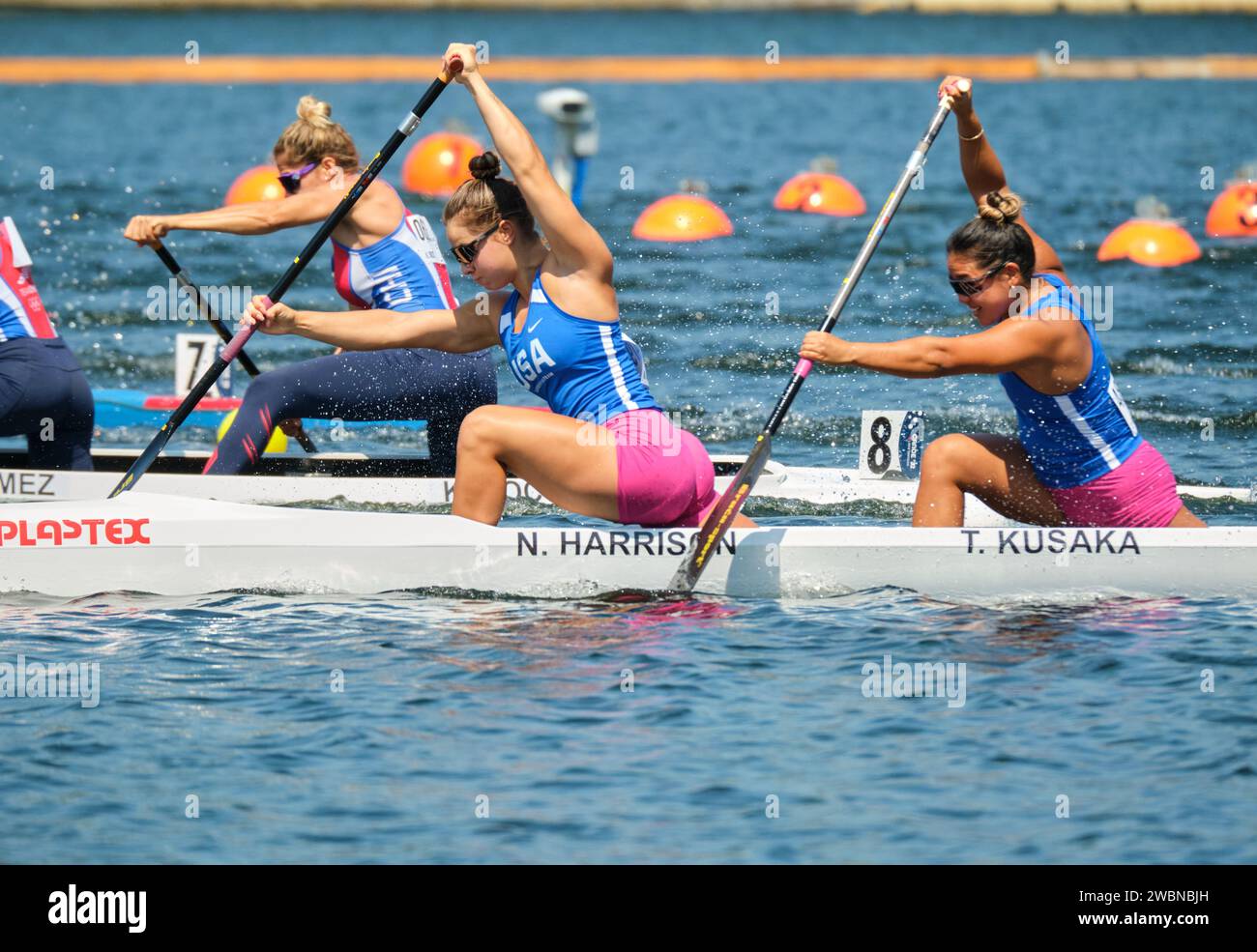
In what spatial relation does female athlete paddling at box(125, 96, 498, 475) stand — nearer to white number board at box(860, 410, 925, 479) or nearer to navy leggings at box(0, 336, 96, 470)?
navy leggings at box(0, 336, 96, 470)

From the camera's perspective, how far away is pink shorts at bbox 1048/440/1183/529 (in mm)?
7203

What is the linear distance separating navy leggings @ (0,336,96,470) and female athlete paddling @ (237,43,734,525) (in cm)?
254

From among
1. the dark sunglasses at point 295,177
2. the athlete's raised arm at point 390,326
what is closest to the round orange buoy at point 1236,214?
the dark sunglasses at point 295,177

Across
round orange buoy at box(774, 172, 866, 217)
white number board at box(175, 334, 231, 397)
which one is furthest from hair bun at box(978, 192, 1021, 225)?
round orange buoy at box(774, 172, 866, 217)

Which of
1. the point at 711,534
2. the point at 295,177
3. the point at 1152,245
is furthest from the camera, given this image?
the point at 1152,245

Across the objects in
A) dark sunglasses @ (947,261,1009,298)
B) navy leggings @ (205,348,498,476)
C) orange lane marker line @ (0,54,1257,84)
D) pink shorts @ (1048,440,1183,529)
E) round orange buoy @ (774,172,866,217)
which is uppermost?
orange lane marker line @ (0,54,1257,84)

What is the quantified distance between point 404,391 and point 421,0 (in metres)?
62.5

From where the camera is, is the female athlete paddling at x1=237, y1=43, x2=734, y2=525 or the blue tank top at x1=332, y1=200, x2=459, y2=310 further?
the blue tank top at x1=332, y1=200, x2=459, y2=310

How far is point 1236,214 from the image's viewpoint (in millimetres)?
18234

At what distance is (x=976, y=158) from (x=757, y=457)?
153 cm

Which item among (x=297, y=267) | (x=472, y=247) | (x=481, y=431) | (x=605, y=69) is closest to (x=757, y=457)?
(x=481, y=431)

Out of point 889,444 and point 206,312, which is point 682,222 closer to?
point 206,312

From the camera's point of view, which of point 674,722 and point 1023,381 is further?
point 1023,381

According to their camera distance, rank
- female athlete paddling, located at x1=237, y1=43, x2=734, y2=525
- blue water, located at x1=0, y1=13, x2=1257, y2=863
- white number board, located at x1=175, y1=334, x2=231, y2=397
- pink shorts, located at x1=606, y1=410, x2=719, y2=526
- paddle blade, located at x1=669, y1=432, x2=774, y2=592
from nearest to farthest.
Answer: blue water, located at x1=0, y1=13, x2=1257, y2=863 → female athlete paddling, located at x1=237, y1=43, x2=734, y2=525 → pink shorts, located at x1=606, y1=410, x2=719, y2=526 → paddle blade, located at x1=669, y1=432, x2=774, y2=592 → white number board, located at x1=175, y1=334, x2=231, y2=397
